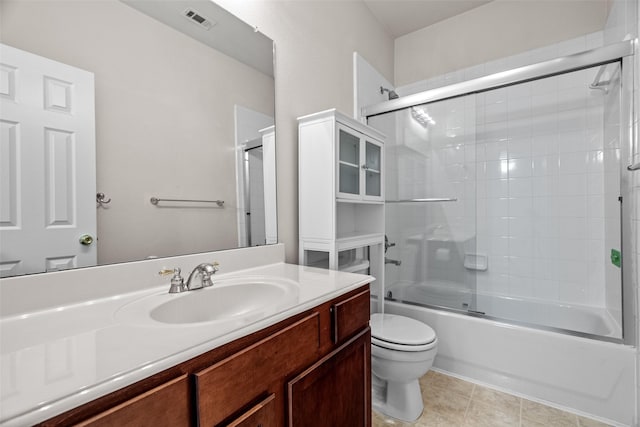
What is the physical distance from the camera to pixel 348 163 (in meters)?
1.63

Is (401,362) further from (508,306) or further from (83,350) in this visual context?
(508,306)

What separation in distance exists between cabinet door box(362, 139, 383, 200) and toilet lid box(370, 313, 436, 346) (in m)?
0.73

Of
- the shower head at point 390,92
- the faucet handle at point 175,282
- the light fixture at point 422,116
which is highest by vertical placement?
the shower head at point 390,92

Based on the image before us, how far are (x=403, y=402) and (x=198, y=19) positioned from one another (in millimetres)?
1990

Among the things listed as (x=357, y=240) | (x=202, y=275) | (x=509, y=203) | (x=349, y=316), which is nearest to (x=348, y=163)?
(x=357, y=240)

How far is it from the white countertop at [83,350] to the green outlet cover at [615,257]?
6.43 ft

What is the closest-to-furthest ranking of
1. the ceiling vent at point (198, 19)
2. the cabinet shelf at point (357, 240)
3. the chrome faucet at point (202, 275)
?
1. the chrome faucet at point (202, 275)
2. the ceiling vent at point (198, 19)
3. the cabinet shelf at point (357, 240)

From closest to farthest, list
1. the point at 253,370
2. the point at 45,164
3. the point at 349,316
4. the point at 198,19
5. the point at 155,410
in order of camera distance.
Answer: the point at 155,410 → the point at 253,370 → the point at 45,164 → the point at 349,316 → the point at 198,19

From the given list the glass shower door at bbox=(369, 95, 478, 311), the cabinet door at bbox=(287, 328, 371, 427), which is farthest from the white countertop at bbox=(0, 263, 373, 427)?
the glass shower door at bbox=(369, 95, 478, 311)

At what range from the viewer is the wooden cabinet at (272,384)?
0.49m

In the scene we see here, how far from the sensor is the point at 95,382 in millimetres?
439

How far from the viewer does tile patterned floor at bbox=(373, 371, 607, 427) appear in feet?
4.79

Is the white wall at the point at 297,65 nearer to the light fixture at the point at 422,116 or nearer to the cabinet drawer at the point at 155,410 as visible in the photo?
the light fixture at the point at 422,116

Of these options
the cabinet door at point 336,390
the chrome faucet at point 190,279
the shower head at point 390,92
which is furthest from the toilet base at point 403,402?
the shower head at point 390,92
